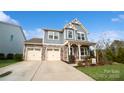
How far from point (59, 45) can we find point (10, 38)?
8137 millimetres

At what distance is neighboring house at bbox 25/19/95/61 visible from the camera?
56.2ft

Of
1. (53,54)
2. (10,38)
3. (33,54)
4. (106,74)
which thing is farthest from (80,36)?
(106,74)

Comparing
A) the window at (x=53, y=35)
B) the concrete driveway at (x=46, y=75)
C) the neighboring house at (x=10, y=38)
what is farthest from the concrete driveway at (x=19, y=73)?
the neighboring house at (x=10, y=38)

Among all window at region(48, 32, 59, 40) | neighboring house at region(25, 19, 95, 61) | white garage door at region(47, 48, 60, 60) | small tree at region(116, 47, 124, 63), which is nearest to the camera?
small tree at region(116, 47, 124, 63)

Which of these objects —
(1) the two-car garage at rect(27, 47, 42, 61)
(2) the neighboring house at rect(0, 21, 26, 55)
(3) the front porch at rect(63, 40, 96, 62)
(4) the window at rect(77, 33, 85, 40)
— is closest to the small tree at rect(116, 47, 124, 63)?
(3) the front porch at rect(63, 40, 96, 62)

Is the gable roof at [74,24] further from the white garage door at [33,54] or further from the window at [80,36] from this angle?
the white garage door at [33,54]

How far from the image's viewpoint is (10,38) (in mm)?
21484

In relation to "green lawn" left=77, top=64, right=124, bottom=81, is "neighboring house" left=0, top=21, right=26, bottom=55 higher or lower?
higher

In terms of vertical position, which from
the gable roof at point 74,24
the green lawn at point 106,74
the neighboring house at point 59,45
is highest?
the gable roof at point 74,24

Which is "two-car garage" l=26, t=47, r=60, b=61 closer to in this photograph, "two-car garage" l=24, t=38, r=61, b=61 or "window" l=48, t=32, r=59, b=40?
"two-car garage" l=24, t=38, r=61, b=61

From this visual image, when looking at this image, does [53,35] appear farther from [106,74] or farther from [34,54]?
[106,74]

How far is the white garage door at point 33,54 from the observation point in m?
17.0

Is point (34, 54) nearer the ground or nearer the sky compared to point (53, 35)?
nearer the ground
